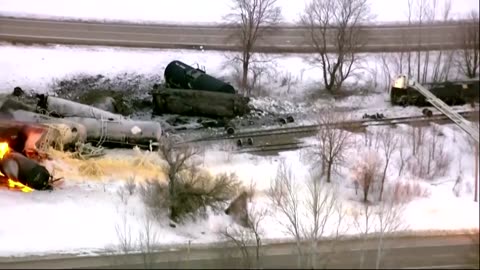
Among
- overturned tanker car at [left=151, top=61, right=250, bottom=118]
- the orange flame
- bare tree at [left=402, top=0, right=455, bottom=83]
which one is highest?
bare tree at [left=402, top=0, right=455, bottom=83]

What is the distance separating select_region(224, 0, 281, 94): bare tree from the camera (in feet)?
40.0

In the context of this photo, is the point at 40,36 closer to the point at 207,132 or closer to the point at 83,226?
the point at 207,132

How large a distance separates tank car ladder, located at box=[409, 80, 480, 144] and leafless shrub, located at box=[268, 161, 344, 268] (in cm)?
143

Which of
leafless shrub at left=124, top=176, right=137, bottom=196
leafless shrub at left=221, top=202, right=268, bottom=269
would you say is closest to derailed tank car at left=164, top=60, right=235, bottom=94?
leafless shrub at left=124, top=176, right=137, bottom=196

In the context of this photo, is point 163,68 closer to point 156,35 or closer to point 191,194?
point 156,35

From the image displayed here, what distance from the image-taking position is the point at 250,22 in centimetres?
1223

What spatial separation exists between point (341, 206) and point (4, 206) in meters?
3.61

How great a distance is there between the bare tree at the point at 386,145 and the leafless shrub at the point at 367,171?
78 mm

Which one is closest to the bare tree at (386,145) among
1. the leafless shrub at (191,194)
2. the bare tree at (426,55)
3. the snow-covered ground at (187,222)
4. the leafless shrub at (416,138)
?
the snow-covered ground at (187,222)

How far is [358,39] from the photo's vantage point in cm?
1220

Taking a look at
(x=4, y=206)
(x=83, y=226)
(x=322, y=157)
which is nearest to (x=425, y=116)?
(x=322, y=157)

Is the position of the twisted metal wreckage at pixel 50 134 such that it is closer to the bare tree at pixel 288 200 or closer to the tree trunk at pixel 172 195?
the tree trunk at pixel 172 195

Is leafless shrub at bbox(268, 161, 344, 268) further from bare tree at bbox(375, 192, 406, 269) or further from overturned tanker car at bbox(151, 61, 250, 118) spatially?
overturned tanker car at bbox(151, 61, 250, 118)

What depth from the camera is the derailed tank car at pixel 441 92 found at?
9.46 m
